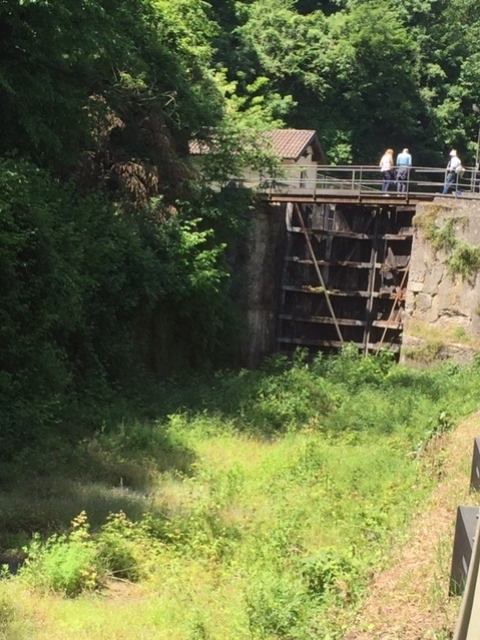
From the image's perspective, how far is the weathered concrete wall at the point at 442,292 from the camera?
21.9 m

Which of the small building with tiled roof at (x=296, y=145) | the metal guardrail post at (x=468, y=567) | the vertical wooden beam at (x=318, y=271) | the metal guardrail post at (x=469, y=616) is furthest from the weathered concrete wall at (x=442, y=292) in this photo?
the metal guardrail post at (x=469, y=616)

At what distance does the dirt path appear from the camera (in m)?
5.43

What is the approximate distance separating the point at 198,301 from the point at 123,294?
2.42 m

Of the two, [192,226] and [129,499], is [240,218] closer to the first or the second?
[192,226]

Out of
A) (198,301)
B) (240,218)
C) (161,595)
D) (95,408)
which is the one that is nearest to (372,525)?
(161,595)

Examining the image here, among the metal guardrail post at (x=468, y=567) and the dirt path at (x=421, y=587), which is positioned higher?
the metal guardrail post at (x=468, y=567)

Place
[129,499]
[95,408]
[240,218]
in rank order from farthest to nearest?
[240,218] → [95,408] → [129,499]

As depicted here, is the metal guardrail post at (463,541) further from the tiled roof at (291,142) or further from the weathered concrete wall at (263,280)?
the tiled roof at (291,142)

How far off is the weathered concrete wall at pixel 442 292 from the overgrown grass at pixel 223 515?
3.92 metres

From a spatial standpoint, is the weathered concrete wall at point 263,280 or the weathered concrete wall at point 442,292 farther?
the weathered concrete wall at point 263,280

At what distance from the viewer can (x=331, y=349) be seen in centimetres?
2425

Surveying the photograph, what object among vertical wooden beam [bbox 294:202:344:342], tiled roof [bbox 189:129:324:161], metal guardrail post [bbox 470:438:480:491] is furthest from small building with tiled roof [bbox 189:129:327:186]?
metal guardrail post [bbox 470:438:480:491]

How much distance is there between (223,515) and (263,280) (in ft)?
45.6

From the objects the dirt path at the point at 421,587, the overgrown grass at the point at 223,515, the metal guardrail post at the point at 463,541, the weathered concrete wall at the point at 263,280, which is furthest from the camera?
the weathered concrete wall at the point at 263,280
